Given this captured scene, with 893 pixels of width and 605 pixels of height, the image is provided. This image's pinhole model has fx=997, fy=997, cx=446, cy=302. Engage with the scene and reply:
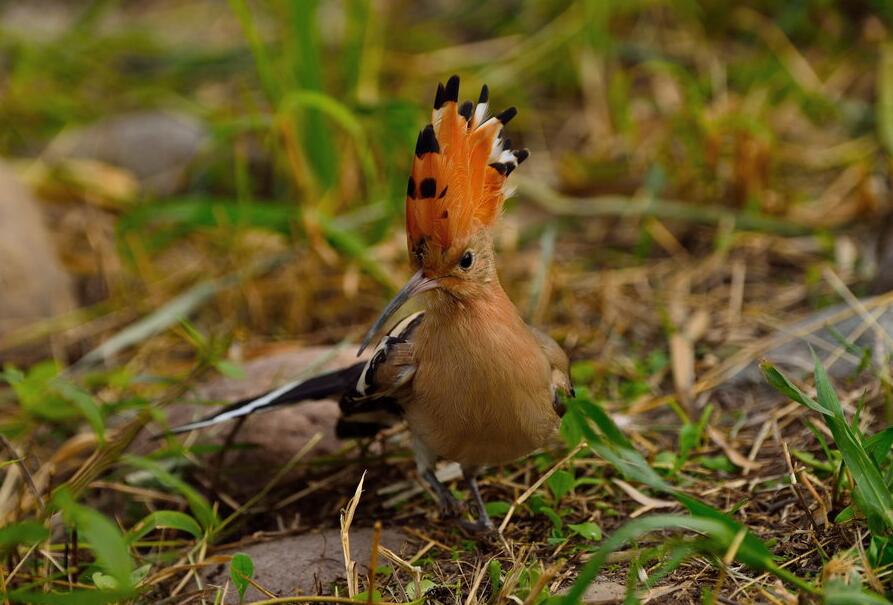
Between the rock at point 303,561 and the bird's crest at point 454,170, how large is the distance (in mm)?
757

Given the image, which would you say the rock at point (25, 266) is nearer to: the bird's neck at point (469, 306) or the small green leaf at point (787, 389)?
the bird's neck at point (469, 306)

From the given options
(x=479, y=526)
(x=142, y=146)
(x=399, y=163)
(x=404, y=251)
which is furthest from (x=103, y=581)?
(x=142, y=146)

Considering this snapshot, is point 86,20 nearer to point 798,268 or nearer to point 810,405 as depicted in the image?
point 798,268

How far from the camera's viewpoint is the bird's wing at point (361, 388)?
8.16 feet

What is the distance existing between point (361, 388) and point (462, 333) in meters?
0.30

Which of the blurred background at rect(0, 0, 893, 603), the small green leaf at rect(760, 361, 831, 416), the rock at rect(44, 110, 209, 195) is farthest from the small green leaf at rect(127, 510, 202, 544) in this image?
the rock at rect(44, 110, 209, 195)

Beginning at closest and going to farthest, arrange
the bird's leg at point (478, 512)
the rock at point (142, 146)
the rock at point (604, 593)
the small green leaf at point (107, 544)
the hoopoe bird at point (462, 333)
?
the small green leaf at point (107, 544) < the rock at point (604, 593) < the hoopoe bird at point (462, 333) < the bird's leg at point (478, 512) < the rock at point (142, 146)

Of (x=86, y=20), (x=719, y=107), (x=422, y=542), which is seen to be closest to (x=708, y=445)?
(x=422, y=542)

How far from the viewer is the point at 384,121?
3.97 meters

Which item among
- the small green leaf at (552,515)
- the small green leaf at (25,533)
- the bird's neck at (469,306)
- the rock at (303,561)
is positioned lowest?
the rock at (303,561)

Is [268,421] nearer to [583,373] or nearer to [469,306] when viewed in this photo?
[469,306]

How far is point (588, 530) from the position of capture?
2.41 meters

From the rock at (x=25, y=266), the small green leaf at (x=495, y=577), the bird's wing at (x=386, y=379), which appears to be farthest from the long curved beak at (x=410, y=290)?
the rock at (x=25, y=266)

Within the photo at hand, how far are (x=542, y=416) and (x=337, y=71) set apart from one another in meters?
3.35
